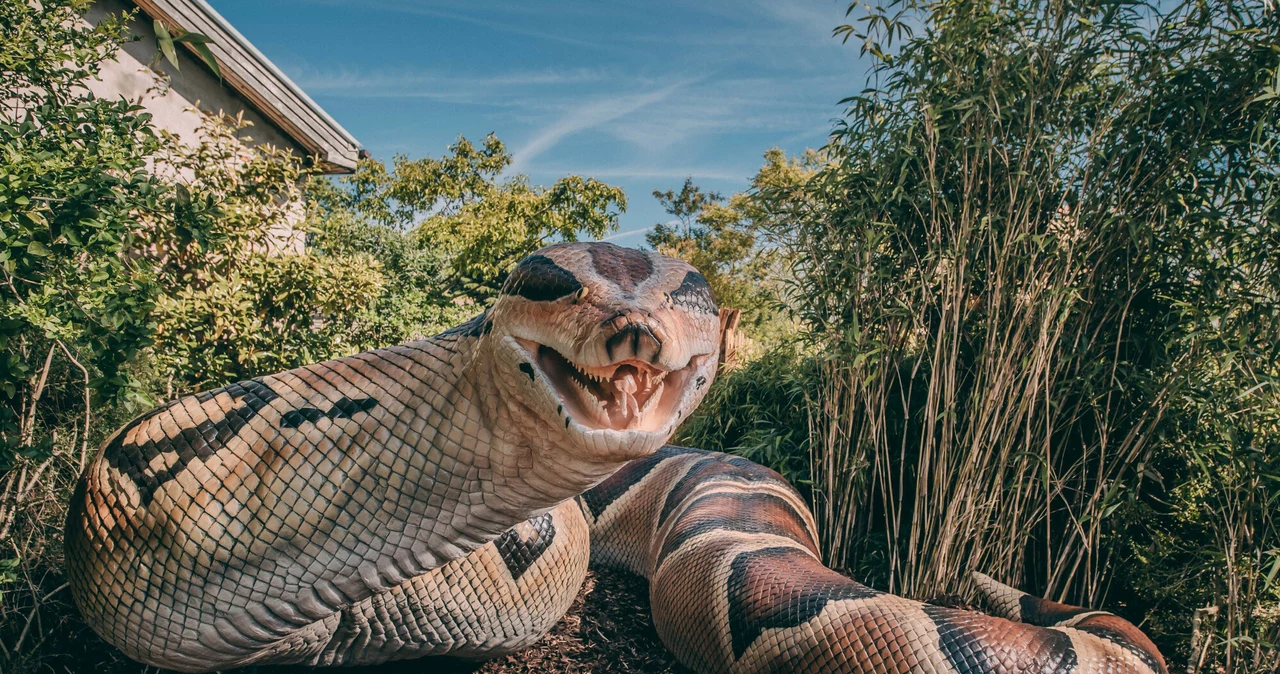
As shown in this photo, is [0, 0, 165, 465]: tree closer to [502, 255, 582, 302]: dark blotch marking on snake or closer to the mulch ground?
the mulch ground

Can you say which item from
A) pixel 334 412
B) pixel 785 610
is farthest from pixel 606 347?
pixel 785 610

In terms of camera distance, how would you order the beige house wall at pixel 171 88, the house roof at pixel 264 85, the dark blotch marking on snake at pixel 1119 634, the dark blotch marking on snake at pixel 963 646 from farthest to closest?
the house roof at pixel 264 85 < the beige house wall at pixel 171 88 < the dark blotch marking on snake at pixel 1119 634 < the dark blotch marking on snake at pixel 963 646

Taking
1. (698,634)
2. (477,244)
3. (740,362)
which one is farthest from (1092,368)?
(477,244)

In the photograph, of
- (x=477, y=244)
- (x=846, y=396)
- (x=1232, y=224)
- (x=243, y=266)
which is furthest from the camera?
(x=477, y=244)

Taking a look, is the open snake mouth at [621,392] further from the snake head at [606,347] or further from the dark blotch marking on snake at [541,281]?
the dark blotch marking on snake at [541,281]

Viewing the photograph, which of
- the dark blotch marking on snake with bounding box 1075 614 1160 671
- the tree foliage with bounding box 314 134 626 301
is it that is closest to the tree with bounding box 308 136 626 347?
the tree foliage with bounding box 314 134 626 301

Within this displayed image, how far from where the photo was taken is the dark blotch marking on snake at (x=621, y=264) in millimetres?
1562

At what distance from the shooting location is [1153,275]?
12.0ft

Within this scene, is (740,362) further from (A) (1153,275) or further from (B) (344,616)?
(B) (344,616)

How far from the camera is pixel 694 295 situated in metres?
1.60

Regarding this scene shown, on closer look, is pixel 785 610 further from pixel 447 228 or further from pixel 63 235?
pixel 447 228

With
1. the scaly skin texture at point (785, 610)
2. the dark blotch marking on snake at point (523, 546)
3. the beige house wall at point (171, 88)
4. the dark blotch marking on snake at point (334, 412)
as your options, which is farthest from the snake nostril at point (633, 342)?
the beige house wall at point (171, 88)

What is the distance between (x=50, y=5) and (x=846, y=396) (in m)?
4.38

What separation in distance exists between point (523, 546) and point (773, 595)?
41.6 inches
